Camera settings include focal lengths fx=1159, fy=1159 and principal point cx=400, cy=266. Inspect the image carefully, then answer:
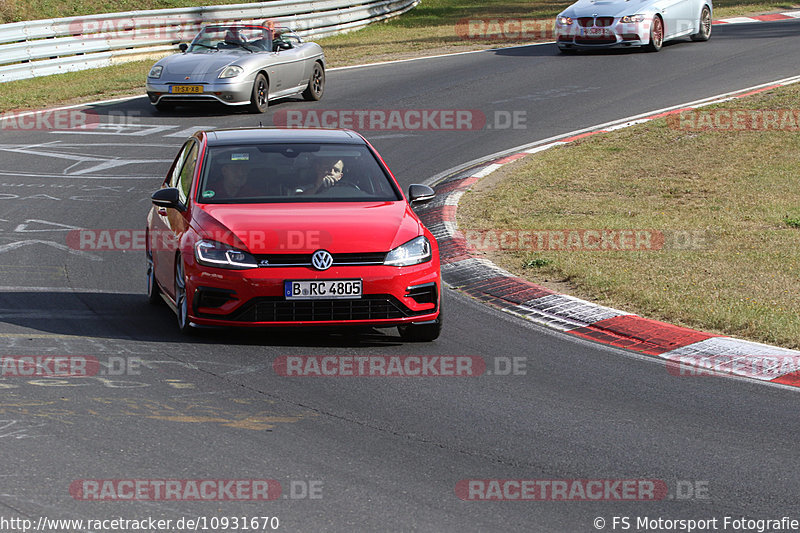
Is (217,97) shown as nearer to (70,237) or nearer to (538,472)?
(70,237)

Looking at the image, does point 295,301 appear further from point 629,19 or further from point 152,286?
point 629,19

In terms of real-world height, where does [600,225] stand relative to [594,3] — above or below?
below

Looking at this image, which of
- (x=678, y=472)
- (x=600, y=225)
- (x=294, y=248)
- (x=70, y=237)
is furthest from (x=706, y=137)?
(x=678, y=472)

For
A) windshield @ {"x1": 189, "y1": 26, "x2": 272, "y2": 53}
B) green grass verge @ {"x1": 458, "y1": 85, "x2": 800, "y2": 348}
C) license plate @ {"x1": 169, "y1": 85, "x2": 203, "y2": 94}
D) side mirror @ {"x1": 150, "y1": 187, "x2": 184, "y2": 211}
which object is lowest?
green grass verge @ {"x1": 458, "y1": 85, "x2": 800, "y2": 348}

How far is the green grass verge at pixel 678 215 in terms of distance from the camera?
30.5ft

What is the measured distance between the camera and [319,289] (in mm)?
7793

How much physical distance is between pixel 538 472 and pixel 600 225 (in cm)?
673

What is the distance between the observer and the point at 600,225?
40.0 ft

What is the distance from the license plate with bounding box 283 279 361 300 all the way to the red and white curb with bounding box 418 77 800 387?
191 cm

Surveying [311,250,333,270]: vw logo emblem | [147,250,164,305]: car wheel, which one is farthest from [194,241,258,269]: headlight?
[147,250,164,305]: car wheel

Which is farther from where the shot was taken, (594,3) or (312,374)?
(594,3)

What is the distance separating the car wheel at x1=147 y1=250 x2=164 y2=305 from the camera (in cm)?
938

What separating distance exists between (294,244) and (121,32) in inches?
782

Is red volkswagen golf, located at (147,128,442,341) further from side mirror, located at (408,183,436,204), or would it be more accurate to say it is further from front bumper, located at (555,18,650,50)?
front bumper, located at (555,18,650,50)
